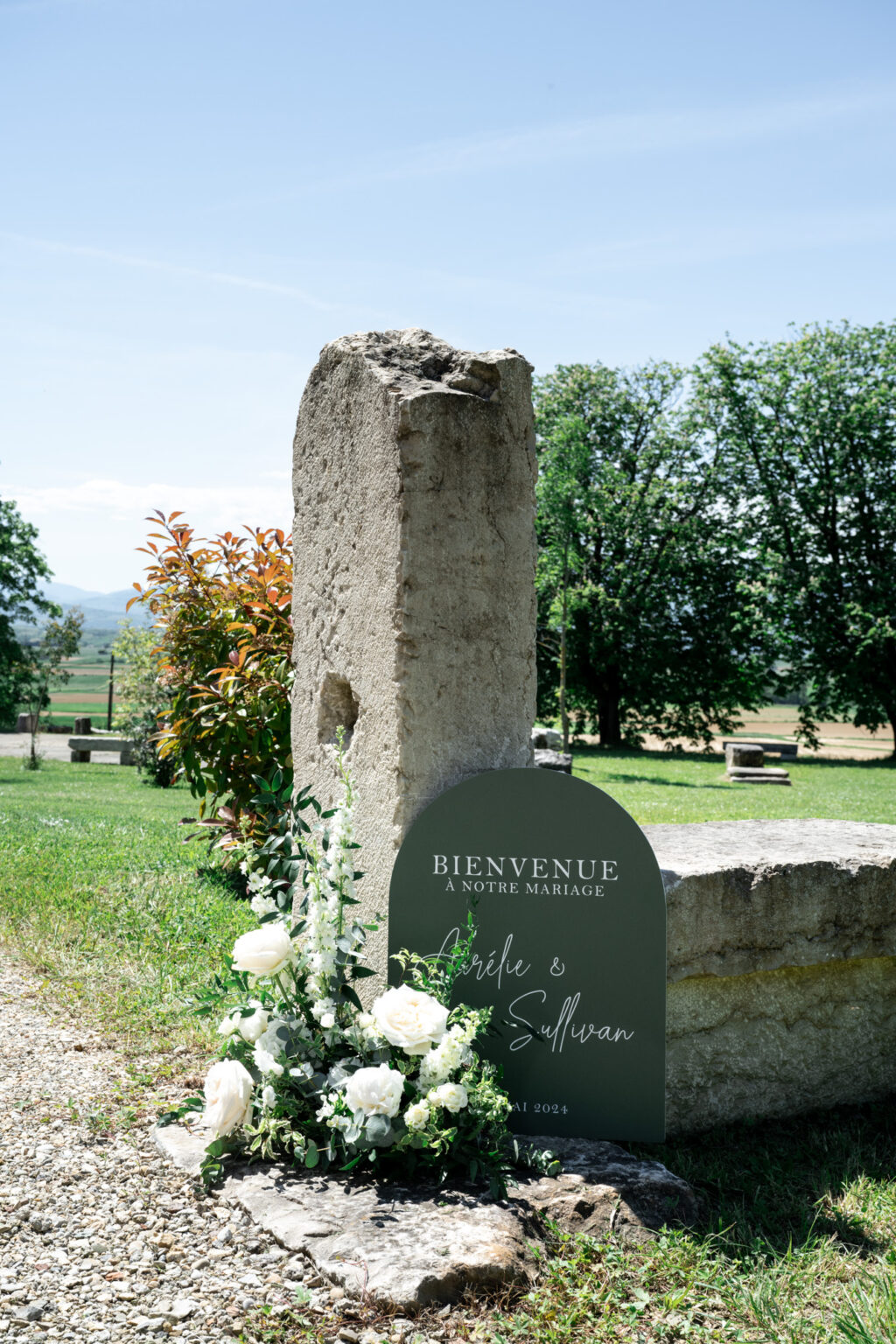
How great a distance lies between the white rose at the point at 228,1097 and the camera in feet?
9.19

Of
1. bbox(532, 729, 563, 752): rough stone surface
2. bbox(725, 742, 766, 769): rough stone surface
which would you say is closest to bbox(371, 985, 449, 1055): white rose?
bbox(532, 729, 563, 752): rough stone surface

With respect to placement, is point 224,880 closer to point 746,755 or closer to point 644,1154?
point 644,1154

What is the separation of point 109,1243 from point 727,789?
41.7ft

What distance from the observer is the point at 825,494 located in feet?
76.3

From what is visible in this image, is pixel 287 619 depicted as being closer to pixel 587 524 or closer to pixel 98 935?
pixel 98 935

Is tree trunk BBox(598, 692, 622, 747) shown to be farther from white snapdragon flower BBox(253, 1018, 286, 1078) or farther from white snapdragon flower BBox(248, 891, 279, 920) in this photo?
white snapdragon flower BBox(253, 1018, 286, 1078)

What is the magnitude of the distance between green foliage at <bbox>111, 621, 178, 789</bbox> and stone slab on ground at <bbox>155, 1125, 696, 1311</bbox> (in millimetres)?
13257

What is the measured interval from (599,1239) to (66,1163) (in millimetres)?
1541

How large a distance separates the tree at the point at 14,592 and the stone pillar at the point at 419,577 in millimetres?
22412

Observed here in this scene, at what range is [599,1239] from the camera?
256 cm

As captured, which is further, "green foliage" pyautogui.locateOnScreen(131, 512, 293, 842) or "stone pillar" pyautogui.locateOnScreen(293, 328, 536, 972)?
"green foliage" pyautogui.locateOnScreen(131, 512, 293, 842)

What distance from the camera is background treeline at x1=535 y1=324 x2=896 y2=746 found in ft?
74.7

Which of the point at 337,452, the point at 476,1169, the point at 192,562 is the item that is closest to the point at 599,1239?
the point at 476,1169


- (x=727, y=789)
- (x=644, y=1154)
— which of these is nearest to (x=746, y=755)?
(x=727, y=789)
